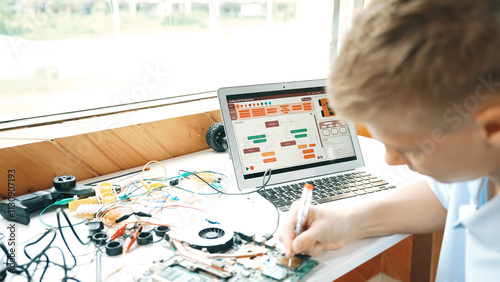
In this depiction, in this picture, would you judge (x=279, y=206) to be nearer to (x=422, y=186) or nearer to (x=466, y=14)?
(x=422, y=186)

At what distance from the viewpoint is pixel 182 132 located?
150 cm

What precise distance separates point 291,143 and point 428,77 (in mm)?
756

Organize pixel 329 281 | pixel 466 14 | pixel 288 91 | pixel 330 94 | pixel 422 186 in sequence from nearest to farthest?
pixel 466 14 → pixel 330 94 → pixel 329 281 → pixel 422 186 → pixel 288 91

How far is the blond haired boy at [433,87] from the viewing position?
0.51 meters

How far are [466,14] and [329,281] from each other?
20.7 inches

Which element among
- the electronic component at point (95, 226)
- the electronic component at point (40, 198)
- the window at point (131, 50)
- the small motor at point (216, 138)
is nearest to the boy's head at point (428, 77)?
the electronic component at point (95, 226)

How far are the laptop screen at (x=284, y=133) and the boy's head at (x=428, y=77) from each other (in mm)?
592

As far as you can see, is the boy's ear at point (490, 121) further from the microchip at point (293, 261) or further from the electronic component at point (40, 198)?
the electronic component at point (40, 198)

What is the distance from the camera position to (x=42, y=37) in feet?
4.42

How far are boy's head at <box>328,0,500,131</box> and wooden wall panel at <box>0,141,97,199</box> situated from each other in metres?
0.97

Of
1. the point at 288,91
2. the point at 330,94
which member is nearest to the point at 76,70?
the point at 288,91

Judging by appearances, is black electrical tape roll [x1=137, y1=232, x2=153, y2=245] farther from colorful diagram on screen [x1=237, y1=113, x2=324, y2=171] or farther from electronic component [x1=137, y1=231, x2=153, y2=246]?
colorful diagram on screen [x1=237, y1=113, x2=324, y2=171]

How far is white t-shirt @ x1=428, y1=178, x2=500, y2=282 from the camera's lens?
2.39 feet

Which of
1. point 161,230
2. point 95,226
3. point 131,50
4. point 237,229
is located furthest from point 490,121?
point 131,50
